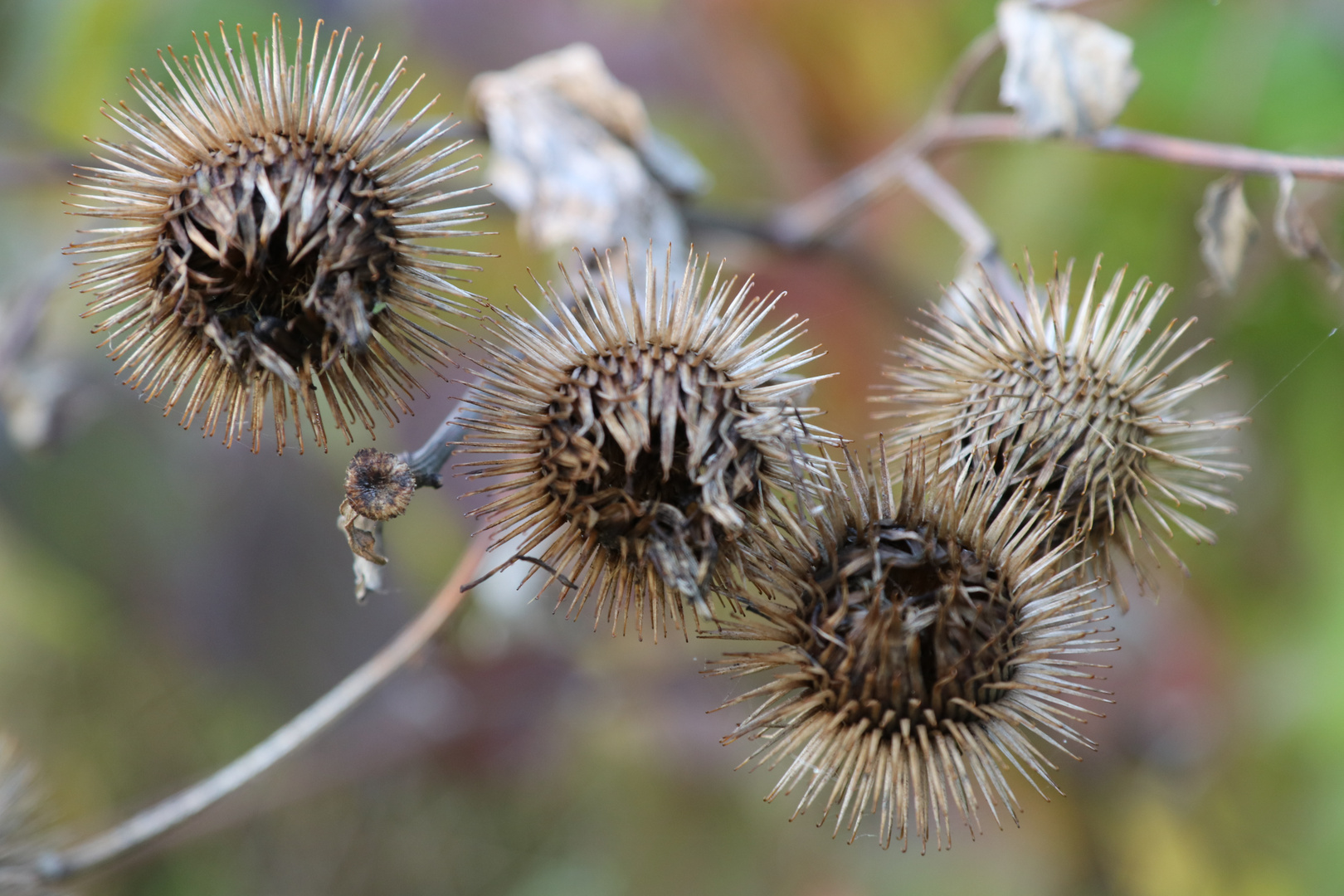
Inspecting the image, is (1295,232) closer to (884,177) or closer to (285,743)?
(884,177)

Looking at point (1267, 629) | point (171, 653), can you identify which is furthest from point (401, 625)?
point (1267, 629)

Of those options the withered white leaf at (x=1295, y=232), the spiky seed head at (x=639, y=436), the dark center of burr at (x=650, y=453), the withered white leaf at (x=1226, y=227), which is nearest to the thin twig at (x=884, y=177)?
the withered white leaf at (x=1226, y=227)

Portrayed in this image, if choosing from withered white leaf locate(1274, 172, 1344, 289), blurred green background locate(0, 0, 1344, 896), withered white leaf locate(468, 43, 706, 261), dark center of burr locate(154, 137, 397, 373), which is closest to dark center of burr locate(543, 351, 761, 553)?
dark center of burr locate(154, 137, 397, 373)

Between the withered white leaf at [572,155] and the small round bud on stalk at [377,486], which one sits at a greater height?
the withered white leaf at [572,155]

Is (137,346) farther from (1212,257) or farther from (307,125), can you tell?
(1212,257)

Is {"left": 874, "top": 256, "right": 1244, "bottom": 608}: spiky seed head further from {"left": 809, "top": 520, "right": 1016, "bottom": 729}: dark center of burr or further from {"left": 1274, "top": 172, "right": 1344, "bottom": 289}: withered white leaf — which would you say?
{"left": 1274, "top": 172, "right": 1344, "bottom": 289}: withered white leaf

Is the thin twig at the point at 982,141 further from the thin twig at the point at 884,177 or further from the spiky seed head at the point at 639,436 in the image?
the spiky seed head at the point at 639,436
